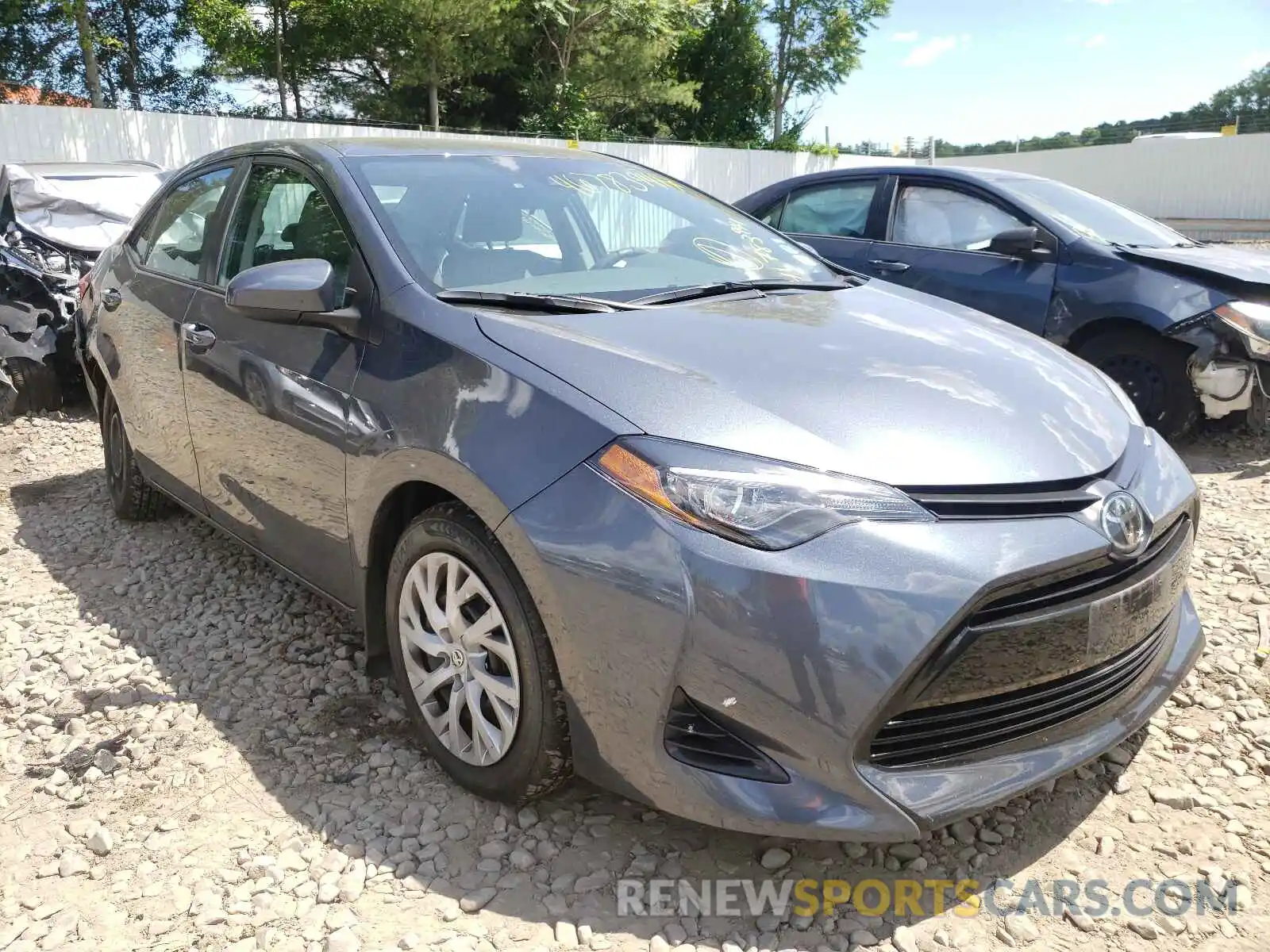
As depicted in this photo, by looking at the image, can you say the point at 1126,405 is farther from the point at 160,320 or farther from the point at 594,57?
the point at 594,57

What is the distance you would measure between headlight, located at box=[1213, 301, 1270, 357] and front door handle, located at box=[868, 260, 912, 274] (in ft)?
5.47

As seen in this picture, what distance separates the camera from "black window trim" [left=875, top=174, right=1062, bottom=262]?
5.50 meters

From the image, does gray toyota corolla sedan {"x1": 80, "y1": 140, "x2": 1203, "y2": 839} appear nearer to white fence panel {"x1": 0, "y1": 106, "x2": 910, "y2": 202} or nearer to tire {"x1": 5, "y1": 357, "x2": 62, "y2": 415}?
tire {"x1": 5, "y1": 357, "x2": 62, "y2": 415}

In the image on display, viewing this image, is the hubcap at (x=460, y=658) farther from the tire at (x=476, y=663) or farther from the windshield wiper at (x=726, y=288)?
the windshield wiper at (x=726, y=288)

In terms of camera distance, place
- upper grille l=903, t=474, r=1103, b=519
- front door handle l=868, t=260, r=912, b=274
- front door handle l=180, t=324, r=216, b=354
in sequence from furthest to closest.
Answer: front door handle l=868, t=260, r=912, b=274
front door handle l=180, t=324, r=216, b=354
upper grille l=903, t=474, r=1103, b=519

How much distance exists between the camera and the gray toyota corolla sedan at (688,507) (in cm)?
183

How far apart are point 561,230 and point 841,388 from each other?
1.26 metres

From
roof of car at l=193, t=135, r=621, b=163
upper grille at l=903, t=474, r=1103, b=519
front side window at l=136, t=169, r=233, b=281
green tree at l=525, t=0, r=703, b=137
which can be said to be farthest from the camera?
green tree at l=525, t=0, r=703, b=137

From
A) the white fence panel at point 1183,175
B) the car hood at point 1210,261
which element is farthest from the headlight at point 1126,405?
the white fence panel at point 1183,175

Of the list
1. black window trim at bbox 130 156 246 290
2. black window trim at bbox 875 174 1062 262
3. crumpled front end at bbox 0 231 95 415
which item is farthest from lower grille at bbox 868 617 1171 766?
crumpled front end at bbox 0 231 95 415

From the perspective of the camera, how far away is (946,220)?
19.5 feet

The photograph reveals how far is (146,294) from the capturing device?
378 centimetres

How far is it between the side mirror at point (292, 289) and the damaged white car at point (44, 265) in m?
4.07

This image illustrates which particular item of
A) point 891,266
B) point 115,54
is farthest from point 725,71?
point 891,266
